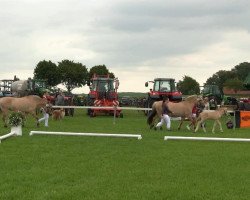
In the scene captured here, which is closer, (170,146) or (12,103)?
(170,146)

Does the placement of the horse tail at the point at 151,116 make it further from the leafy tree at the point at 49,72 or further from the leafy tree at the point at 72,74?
the leafy tree at the point at 49,72

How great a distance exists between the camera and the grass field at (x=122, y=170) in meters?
8.00

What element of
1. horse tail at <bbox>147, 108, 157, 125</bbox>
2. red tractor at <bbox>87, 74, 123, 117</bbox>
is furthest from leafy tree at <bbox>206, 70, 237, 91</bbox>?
horse tail at <bbox>147, 108, 157, 125</bbox>

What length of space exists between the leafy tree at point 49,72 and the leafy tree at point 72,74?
0.93 metres

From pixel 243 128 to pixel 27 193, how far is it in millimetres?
17196

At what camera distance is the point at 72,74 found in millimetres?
93250

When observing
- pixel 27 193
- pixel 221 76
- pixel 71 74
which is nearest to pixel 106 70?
pixel 71 74

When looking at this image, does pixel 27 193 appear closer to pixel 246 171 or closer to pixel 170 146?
pixel 246 171

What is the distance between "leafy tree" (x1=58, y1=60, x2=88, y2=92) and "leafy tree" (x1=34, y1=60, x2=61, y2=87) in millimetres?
932

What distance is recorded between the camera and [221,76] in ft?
414

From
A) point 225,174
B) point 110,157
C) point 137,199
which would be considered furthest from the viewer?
point 110,157

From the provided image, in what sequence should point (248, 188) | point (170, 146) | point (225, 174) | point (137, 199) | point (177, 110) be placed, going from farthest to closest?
point (177, 110), point (170, 146), point (225, 174), point (248, 188), point (137, 199)

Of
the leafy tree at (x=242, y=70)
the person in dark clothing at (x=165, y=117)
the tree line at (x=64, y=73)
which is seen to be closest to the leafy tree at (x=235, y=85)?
the leafy tree at (x=242, y=70)

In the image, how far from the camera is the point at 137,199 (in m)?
7.57
